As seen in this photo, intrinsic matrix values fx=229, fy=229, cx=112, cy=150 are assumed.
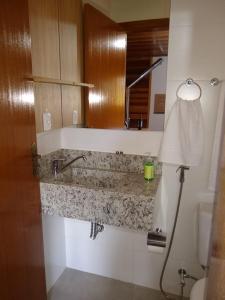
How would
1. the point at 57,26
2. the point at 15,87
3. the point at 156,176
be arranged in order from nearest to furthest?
the point at 15,87 < the point at 57,26 < the point at 156,176

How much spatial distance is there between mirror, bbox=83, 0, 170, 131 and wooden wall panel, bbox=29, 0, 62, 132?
11.6 inches

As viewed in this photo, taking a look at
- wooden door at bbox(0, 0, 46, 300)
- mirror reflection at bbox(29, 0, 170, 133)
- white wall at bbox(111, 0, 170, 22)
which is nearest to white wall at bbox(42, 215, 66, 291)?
wooden door at bbox(0, 0, 46, 300)

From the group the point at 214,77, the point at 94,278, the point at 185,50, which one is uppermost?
the point at 185,50

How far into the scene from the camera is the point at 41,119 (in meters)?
1.36

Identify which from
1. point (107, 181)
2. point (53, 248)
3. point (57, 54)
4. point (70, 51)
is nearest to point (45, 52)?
point (57, 54)

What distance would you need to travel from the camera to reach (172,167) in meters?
1.52

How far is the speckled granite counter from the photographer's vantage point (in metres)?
1.22

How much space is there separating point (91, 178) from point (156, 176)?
0.48m

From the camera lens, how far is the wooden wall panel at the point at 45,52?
1.23 metres

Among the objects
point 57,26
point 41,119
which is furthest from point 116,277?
point 57,26

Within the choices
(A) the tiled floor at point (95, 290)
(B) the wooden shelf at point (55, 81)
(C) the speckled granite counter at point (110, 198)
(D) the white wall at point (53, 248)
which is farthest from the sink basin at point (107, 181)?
(A) the tiled floor at point (95, 290)

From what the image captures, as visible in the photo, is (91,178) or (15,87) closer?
(15,87)

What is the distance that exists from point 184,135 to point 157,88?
35 centimetres

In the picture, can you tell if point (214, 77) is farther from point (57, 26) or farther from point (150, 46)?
point (57, 26)
